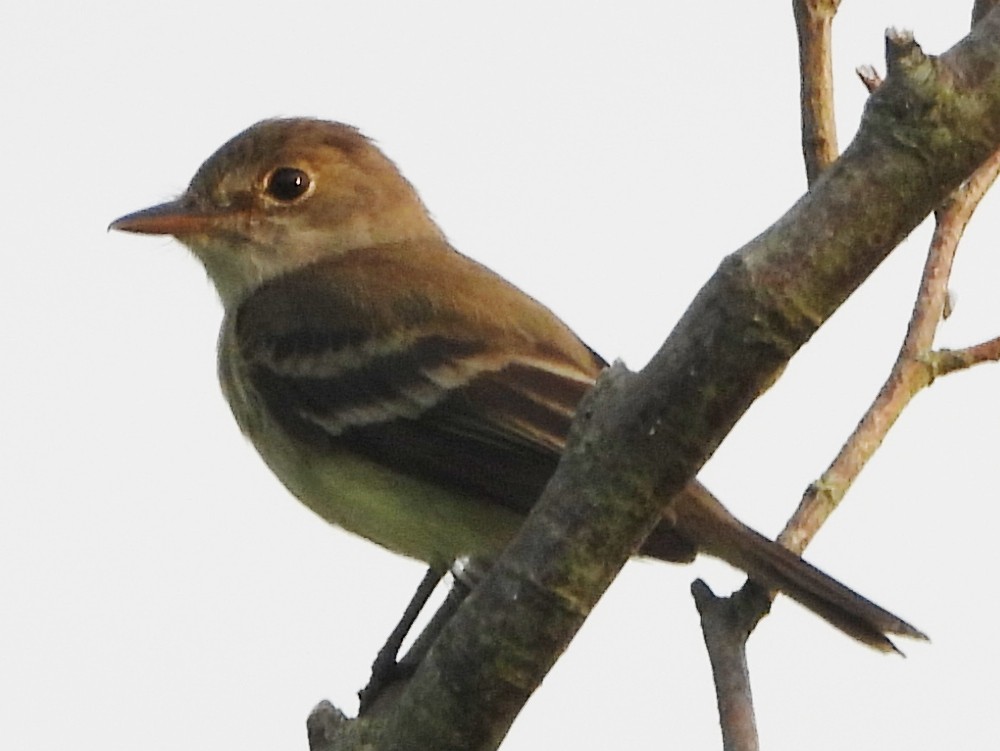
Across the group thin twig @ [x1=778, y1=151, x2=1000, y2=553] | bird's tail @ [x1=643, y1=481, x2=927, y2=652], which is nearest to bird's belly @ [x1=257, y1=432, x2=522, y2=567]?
bird's tail @ [x1=643, y1=481, x2=927, y2=652]

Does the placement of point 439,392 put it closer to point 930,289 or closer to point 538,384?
point 538,384

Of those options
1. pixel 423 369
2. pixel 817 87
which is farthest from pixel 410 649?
pixel 817 87

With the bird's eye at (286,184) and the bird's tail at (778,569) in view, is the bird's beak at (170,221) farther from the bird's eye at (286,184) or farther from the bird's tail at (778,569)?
the bird's tail at (778,569)

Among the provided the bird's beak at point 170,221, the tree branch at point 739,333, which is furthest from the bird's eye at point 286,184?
the tree branch at point 739,333

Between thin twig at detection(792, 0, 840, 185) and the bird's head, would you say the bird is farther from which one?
thin twig at detection(792, 0, 840, 185)

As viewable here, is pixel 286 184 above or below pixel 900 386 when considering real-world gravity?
above

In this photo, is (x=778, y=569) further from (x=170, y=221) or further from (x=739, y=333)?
(x=170, y=221)

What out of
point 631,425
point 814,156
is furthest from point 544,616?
point 814,156
